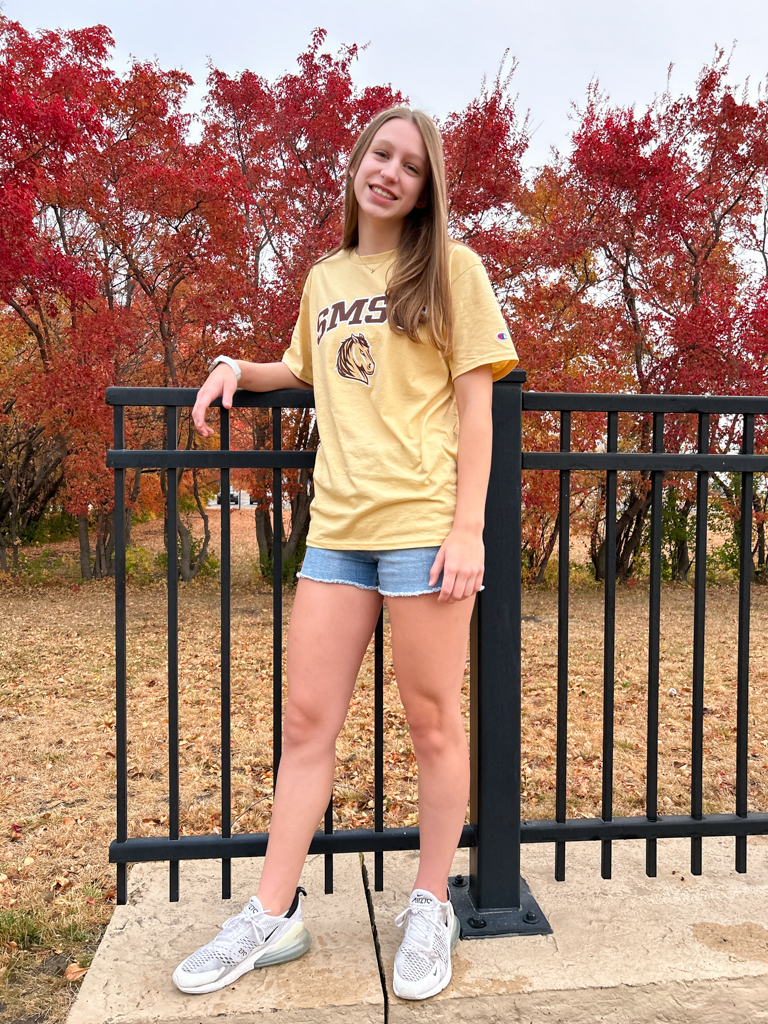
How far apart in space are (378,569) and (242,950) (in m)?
0.81

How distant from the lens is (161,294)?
29.1 feet

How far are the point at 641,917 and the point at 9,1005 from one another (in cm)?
141

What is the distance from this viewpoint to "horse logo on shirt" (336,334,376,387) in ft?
5.06

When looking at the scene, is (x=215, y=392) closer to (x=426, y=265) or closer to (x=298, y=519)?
(x=426, y=265)

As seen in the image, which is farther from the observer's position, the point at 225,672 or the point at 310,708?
the point at 225,672

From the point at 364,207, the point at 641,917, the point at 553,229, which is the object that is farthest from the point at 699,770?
the point at 553,229

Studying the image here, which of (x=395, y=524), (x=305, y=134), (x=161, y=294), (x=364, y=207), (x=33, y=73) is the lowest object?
(x=395, y=524)

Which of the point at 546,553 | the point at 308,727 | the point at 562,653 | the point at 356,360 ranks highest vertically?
the point at 356,360

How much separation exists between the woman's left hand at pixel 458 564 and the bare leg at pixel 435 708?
41 mm

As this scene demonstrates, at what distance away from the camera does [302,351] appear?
175 cm

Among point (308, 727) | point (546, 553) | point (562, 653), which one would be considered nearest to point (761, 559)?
point (546, 553)

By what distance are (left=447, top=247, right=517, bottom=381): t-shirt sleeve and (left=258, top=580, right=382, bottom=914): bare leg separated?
516 millimetres

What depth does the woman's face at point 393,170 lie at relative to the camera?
1.54 m

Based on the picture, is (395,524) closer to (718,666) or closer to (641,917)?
(641,917)
